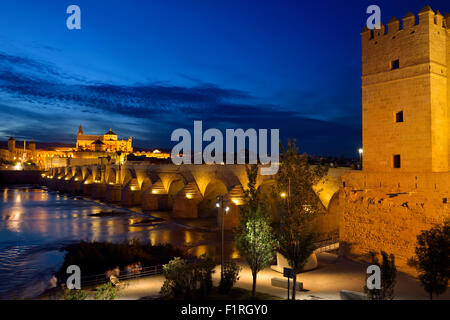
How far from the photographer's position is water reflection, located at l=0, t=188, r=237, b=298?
46.4 ft

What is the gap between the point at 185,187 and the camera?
3055 centimetres

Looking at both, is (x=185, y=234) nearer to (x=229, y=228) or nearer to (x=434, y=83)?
(x=229, y=228)

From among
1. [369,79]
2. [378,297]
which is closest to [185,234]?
[369,79]

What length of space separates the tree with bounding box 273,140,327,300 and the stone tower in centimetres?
362

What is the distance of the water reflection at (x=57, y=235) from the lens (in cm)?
1415

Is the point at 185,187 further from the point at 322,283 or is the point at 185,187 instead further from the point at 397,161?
the point at 397,161

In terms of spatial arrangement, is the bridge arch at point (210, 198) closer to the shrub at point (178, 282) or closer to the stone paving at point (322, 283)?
the stone paving at point (322, 283)

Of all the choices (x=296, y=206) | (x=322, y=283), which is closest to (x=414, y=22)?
(x=296, y=206)

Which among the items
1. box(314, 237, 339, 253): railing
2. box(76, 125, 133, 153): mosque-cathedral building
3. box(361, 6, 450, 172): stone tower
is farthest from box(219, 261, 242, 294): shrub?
box(76, 125, 133, 153): mosque-cathedral building

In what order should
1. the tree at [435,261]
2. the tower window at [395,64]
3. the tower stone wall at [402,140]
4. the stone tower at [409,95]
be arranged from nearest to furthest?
the tree at [435,261] < the tower stone wall at [402,140] < the stone tower at [409,95] < the tower window at [395,64]

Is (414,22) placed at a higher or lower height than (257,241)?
higher

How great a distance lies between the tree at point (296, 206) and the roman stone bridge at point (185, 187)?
7115 mm

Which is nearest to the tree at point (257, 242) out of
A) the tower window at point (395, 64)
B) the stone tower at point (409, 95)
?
the stone tower at point (409, 95)

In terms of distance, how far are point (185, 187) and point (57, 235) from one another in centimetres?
1139
